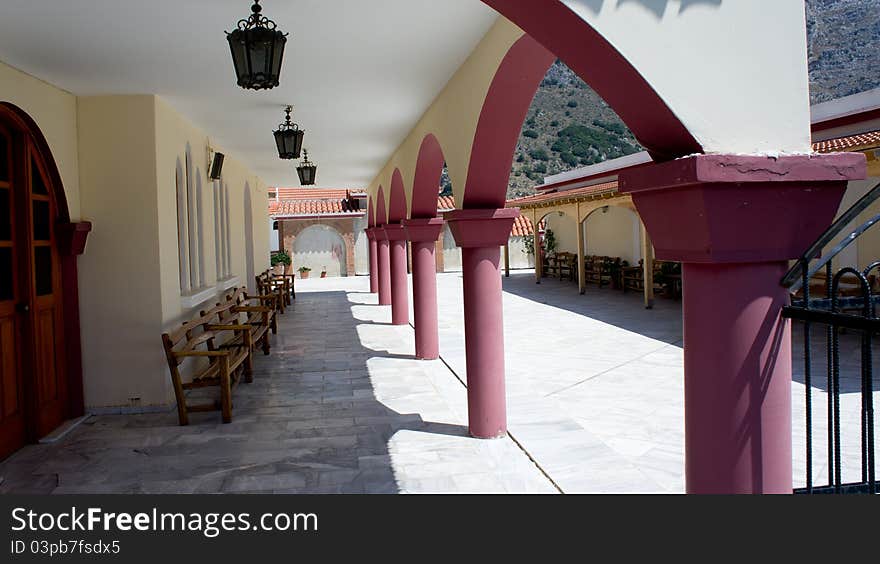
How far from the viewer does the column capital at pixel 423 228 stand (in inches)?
376

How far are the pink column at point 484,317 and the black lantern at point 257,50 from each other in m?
2.33

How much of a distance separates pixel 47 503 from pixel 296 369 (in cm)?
613

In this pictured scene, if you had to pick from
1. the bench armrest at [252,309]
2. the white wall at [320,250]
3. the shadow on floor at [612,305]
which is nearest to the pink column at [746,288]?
the bench armrest at [252,309]

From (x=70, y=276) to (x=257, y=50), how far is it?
4170 mm

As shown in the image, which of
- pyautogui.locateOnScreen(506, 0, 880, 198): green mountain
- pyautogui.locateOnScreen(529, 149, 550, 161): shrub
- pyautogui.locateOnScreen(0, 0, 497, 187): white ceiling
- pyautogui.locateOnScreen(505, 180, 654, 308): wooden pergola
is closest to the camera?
pyautogui.locateOnScreen(0, 0, 497, 187): white ceiling

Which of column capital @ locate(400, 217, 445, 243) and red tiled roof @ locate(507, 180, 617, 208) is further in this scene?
red tiled roof @ locate(507, 180, 617, 208)

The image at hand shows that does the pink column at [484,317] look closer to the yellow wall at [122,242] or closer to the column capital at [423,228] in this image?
the yellow wall at [122,242]

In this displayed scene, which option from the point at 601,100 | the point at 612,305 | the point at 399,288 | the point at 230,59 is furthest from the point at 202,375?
the point at 601,100

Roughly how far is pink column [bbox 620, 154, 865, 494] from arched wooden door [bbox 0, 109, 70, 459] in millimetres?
5631

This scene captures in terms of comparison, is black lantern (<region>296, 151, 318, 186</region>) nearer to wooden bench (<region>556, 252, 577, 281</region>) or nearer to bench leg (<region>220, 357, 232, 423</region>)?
bench leg (<region>220, 357, 232, 423</region>)

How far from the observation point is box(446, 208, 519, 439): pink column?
5.98 meters

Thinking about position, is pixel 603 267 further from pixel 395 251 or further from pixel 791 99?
pixel 791 99

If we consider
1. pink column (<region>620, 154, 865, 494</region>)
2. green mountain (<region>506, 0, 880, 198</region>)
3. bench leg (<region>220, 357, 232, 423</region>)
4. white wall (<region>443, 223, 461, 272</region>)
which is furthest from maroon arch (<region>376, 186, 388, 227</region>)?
green mountain (<region>506, 0, 880, 198</region>)

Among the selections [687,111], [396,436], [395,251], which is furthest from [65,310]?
[395,251]
